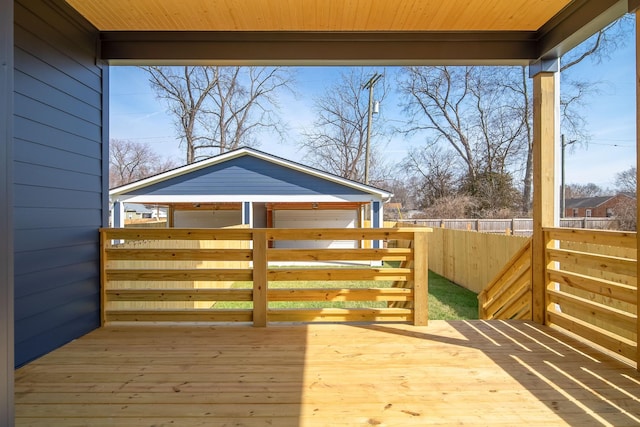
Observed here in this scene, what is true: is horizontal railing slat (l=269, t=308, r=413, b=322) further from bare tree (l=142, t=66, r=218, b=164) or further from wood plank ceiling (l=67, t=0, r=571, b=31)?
bare tree (l=142, t=66, r=218, b=164)

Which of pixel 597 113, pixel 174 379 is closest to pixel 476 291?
pixel 174 379

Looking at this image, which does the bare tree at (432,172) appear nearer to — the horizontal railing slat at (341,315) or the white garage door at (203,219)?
the white garage door at (203,219)

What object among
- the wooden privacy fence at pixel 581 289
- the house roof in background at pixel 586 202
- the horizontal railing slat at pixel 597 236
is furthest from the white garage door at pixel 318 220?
the horizontal railing slat at pixel 597 236

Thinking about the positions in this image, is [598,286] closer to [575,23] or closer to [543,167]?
[543,167]

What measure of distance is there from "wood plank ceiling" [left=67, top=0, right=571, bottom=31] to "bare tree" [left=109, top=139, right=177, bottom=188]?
16.2 meters

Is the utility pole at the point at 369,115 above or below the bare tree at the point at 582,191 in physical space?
above

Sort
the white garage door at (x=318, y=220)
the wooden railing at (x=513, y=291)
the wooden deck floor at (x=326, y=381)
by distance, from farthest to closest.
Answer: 1. the white garage door at (x=318, y=220)
2. the wooden railing at (x=513, y=291)
3. the wooden deck floor at (x=326, y=381)

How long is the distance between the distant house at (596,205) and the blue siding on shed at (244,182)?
289 inches

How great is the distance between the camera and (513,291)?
4.04 meters

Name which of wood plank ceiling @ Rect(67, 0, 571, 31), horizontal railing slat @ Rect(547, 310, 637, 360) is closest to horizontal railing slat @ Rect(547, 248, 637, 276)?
horizontal railing slat @ Rect(547, 310, 637, 360)

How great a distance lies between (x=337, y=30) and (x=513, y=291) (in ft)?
11.1

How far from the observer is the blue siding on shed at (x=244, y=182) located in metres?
10.6

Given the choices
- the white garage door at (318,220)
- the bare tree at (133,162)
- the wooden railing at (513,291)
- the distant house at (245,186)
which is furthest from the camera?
the bare tree at (133,162)

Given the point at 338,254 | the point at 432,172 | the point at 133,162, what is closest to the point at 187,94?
the point at 133,162
